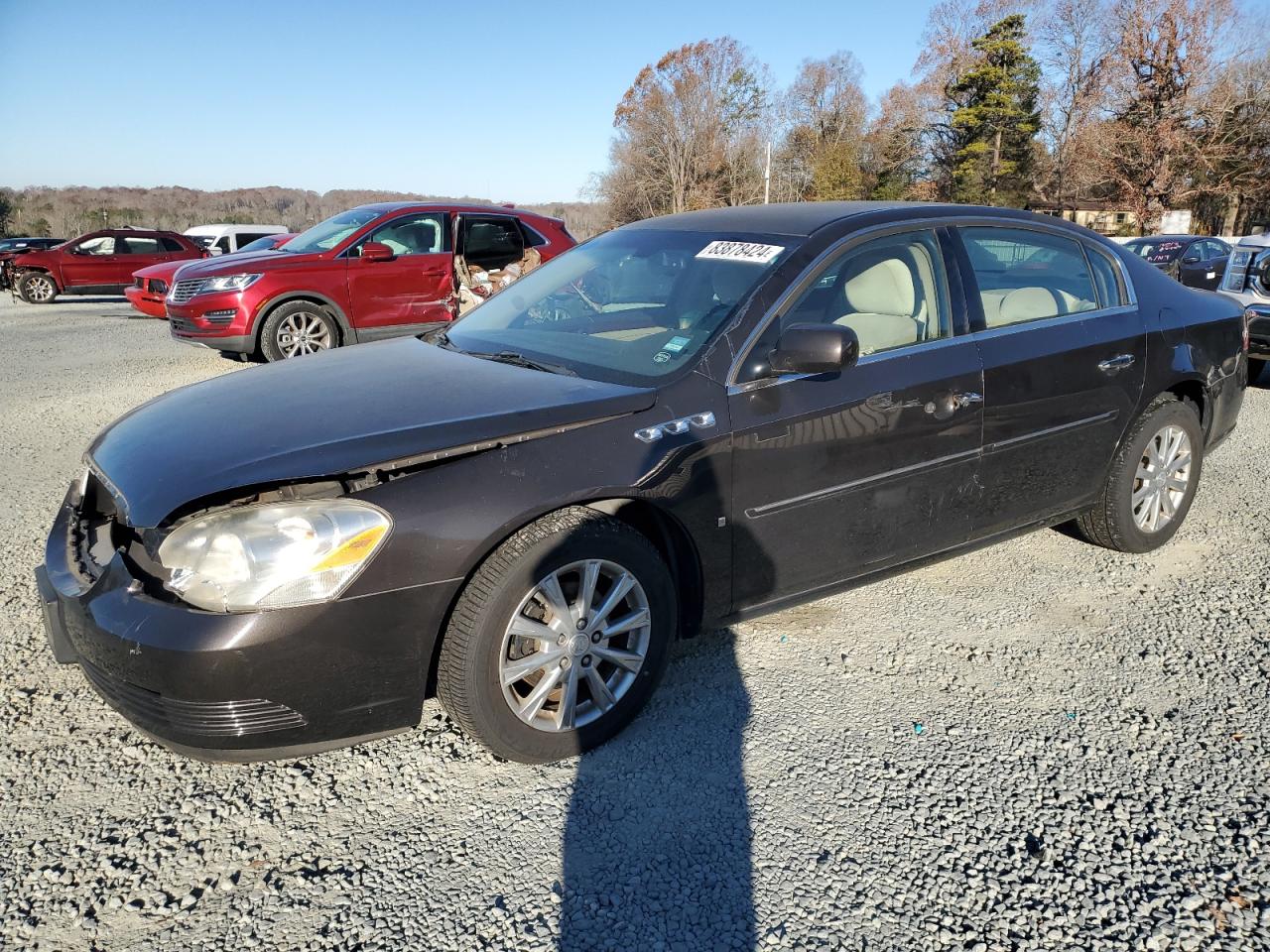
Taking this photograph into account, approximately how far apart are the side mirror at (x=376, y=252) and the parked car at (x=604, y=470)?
591 cm

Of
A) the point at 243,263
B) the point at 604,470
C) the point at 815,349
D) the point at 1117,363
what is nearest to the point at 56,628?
the point at 604,470

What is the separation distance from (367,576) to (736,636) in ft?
5.63

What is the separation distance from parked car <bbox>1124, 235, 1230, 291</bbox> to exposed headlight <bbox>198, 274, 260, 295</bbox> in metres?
14.1

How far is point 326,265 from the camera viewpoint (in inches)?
370

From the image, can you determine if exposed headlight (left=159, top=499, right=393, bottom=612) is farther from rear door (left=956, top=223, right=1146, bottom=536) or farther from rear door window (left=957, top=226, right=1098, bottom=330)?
rear door window (left=957, top=226, right=1098, bottom=330)

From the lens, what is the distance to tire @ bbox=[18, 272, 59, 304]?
20.6 m

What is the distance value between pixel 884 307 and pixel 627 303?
39.8 inches

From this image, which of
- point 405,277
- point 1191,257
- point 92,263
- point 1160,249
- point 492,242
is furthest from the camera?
point 92,263

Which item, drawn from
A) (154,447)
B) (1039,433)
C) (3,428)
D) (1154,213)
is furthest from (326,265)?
(1154,213)

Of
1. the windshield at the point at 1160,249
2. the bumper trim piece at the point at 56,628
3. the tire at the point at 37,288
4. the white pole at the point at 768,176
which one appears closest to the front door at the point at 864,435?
the bumper trim piece at the point at 56,628

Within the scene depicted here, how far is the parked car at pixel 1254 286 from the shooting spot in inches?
315

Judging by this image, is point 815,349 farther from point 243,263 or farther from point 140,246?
point 140,246

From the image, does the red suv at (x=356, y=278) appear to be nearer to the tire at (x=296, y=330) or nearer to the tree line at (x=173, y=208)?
the tire at (x=296, y=330)

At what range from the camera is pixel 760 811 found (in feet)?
8.32
